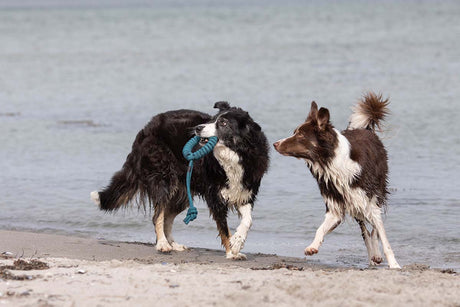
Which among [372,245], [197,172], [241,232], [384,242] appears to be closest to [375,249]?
[372,245]

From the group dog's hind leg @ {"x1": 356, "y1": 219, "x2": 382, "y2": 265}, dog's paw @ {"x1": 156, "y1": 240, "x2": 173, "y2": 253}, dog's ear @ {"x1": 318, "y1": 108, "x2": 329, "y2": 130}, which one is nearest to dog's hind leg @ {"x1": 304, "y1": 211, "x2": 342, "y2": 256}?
dog's hind leg @ {"x1": 356, "y1": 219, "x2": 382, "y2": 265}

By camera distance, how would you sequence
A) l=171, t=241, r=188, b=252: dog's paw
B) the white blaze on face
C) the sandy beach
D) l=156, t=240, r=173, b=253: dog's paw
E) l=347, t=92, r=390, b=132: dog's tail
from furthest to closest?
1. l=171, t=241, r=188, b=252: dog's paw
2. l=156, t=240, r=173, b=253: dog's paw
3. l=347, t=92, r=390, b=132: dog's tail
4. the white blaze on face
5. the sandy beach

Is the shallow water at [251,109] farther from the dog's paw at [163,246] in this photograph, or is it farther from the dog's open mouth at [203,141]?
the dog's open mouth at [203,141]

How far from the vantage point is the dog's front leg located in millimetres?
8102

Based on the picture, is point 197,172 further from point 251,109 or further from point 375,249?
point 251,109

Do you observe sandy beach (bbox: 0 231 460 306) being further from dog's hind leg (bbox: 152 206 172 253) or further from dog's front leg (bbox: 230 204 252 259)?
dog's hind leg (bbox: 152 206 172 253)

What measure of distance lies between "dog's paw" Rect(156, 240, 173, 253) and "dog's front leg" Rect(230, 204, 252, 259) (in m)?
0.77

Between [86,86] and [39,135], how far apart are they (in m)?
8.23

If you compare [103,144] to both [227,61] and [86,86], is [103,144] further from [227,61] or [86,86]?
[227,61]

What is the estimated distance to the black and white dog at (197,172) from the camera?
8180 mm

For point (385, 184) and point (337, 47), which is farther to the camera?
point (337, 47)

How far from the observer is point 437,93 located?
65.0 ft

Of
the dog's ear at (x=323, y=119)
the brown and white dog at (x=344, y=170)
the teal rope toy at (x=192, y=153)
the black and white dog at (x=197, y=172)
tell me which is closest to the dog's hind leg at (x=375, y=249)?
the brown and white dog at (x=344, y=170)

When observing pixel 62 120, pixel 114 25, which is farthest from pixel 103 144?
pixel 114 25
